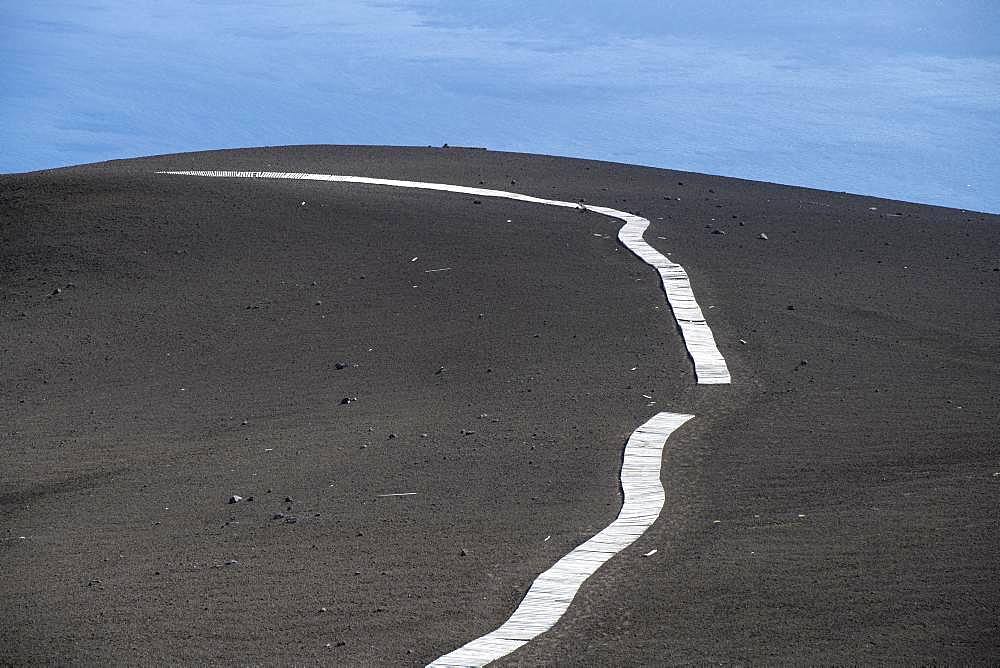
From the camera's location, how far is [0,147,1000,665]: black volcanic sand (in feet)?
16.7

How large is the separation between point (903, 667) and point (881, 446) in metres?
2.78

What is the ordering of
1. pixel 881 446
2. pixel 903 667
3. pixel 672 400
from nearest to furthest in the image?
pixel 903 667
pixel 881 446
pixel 672 400

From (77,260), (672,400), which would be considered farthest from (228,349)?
(672,400)

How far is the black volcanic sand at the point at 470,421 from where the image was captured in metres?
5.09

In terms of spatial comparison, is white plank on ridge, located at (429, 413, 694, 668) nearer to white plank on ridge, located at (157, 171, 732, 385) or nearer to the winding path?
the winding path

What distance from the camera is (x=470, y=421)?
7.86 metres

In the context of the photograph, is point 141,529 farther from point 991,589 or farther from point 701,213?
point 701,213

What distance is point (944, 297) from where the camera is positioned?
1067 centimetres

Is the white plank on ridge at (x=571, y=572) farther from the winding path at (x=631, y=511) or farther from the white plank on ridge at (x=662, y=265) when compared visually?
the white plank on ridge at (x=662, y=265)

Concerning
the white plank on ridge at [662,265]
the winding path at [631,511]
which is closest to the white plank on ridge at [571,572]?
the winding path at [631,511]

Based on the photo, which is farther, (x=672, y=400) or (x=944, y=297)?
(x=944, y=297)

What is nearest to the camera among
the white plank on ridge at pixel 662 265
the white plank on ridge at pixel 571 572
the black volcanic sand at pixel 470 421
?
the white plank on ridge at pixel 571 572

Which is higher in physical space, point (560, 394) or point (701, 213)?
point (701, 213)

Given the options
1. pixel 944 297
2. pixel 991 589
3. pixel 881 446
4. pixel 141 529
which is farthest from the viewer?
pixel 944 297
